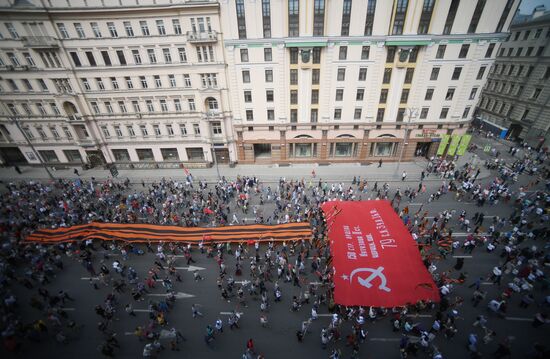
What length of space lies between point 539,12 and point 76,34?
8440cm

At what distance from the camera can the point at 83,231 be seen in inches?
1075

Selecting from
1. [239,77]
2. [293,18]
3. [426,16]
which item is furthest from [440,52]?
[239,77]

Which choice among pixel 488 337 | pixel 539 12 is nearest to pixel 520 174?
pixel 488 337

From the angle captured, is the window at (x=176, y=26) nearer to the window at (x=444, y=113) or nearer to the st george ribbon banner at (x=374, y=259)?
the st george ribbon banner at (x=374, y=259)

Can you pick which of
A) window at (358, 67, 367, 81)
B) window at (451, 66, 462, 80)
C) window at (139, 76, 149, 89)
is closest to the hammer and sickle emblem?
window at (358, 67, 367, 81)

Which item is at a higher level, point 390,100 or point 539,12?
point 539,12

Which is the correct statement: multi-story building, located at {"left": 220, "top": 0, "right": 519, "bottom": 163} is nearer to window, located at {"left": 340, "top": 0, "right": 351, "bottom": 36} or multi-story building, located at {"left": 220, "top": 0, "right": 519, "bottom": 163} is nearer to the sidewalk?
window, located at {"left": 340, "top": 0, "right": 351, "bottom": 36}

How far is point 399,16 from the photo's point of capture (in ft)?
109

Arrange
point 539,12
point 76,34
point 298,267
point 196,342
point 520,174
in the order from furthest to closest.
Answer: point 539,12, point 520,174, point 76,34, point 298,267, point 196,342

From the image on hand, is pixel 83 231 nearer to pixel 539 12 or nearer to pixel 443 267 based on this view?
pixel 443 267

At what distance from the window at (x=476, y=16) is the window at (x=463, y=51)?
5.55ft

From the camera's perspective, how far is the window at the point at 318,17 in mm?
32969

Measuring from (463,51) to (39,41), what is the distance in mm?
60118

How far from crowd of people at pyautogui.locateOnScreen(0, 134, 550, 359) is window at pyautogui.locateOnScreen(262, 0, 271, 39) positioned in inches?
834
